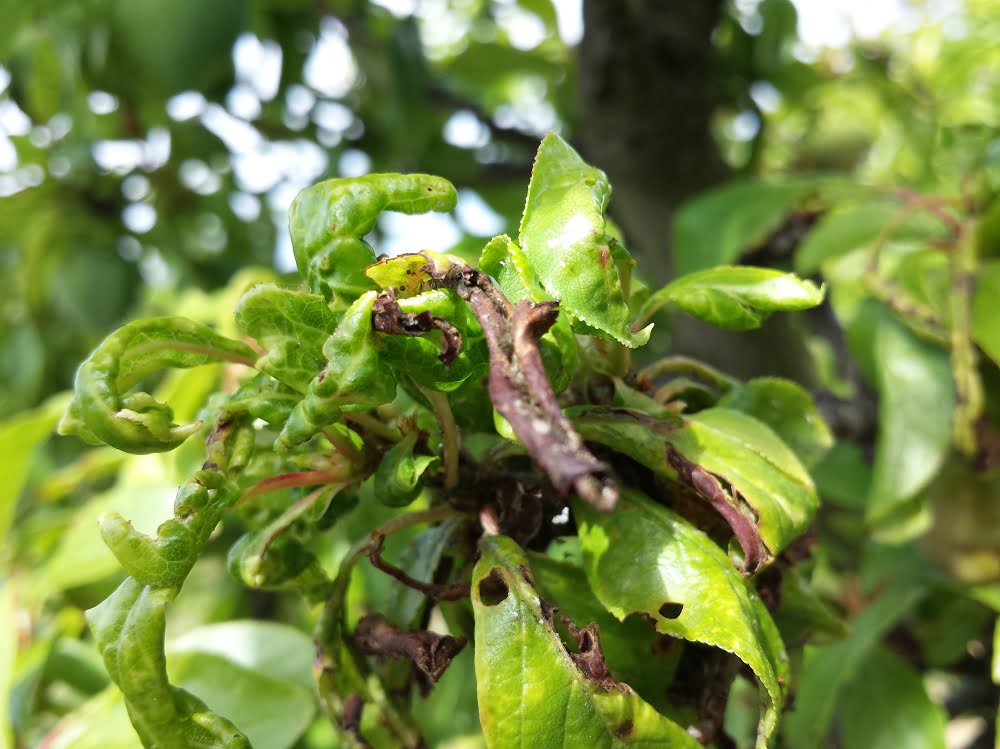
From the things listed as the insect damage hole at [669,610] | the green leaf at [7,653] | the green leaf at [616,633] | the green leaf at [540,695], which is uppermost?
the green leaf at [540,695]

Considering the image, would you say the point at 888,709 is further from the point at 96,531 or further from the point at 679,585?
the point at 96,531

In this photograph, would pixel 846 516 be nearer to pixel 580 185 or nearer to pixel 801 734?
pixel 801 734

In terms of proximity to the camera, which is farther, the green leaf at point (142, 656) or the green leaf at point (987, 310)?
the green leaf at point (987, 310)

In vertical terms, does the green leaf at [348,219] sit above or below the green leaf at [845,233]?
above

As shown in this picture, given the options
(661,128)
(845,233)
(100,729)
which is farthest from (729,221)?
(100,729)

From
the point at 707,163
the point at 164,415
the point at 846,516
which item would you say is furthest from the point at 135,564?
the point at 707,163

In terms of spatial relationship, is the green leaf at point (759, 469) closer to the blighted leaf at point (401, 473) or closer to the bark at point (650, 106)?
the blighted leaf at point (401, 473)

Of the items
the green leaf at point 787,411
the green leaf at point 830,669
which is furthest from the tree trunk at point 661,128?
the green leaf at point 787,411
